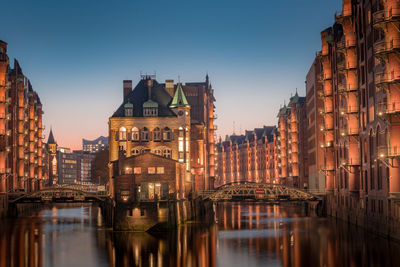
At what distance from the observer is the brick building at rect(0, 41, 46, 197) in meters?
104

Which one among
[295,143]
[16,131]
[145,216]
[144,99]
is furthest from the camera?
[295,143]

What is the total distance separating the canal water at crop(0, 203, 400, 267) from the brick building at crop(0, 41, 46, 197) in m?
24.2

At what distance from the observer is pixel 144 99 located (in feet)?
359

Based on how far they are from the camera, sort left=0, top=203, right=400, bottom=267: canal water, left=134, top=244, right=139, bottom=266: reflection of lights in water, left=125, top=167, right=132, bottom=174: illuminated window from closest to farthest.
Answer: left=0, top=203, right=400, bottom=267: canal water
left=134, top=244, right=139, bottom=266: reflection of lights in water
left=125, top=167, right=132, bottom=174: illuminated window

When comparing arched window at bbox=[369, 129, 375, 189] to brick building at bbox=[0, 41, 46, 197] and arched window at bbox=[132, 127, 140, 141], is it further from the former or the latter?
brick building at bbox=[0, 41, 46, 197]

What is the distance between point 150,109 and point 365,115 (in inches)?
1681

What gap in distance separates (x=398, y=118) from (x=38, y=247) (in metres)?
39.7

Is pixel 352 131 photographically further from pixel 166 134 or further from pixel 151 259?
pixel 166 134

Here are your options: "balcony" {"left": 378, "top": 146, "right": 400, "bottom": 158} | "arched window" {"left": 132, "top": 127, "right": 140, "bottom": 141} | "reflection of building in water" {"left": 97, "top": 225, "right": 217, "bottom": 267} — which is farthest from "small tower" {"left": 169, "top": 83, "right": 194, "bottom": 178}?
"balcony" {"left": 378, "top": 146, "right": 400, "bottom": 158}

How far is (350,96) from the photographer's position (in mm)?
81500

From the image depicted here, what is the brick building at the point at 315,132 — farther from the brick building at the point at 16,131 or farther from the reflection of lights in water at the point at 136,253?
the brick building at the point at 16,131

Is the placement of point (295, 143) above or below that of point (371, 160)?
above

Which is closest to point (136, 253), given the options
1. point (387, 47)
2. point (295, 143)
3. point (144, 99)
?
point (387, 47)

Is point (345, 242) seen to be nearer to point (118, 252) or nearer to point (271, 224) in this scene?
point (118, 252)
